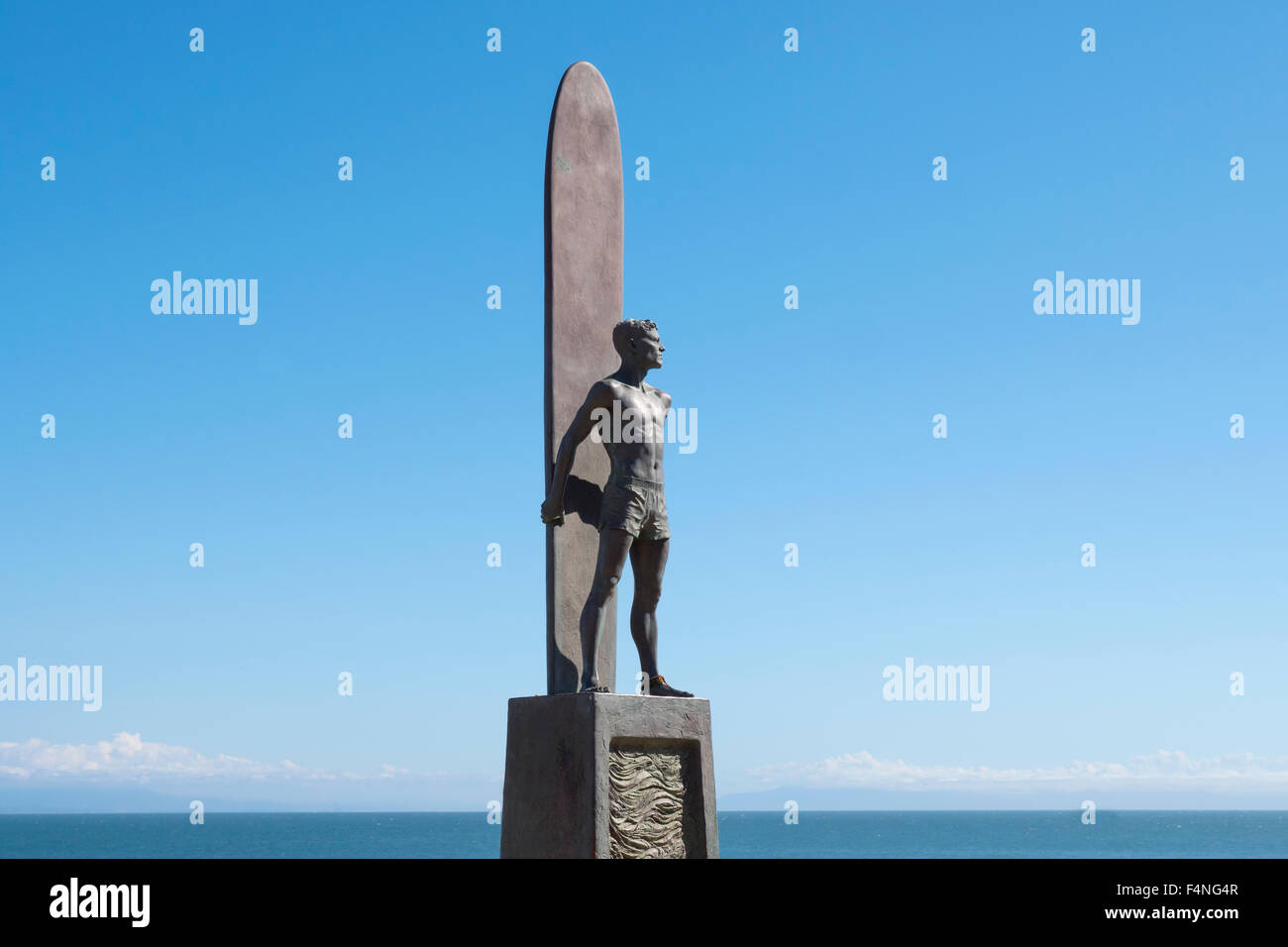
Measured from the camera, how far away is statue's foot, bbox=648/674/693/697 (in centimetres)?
911

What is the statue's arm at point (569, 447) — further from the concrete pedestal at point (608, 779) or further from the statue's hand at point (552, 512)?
the concrete pedestal at point (608, 779)

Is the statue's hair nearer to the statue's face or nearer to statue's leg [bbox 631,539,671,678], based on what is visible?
the statue's face

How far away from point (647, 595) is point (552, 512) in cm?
83

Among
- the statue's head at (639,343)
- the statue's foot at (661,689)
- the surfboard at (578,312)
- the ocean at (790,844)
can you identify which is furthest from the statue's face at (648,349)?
Answer: the ocean at (790,844)

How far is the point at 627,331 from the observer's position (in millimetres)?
9383

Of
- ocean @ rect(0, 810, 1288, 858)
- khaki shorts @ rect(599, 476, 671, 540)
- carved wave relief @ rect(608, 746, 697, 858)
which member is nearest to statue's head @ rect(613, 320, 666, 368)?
khaki shorts @ rect(599, 476, 671, 540)

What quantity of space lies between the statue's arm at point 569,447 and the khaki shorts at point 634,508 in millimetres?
302

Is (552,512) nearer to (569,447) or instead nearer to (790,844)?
(569,447)

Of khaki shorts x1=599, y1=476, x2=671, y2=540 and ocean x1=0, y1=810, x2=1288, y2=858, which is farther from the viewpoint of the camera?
ocean x1=0, y1=810, x2=1288, y2=858

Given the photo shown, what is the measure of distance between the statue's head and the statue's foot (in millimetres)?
2060

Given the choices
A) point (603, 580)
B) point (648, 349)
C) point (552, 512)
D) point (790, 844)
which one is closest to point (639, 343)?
point (648, 349)

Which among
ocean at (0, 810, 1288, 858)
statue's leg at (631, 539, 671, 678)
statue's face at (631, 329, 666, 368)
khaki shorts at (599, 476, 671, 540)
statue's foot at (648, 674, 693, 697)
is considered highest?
statue's face at (631, 329, 666, 368)
